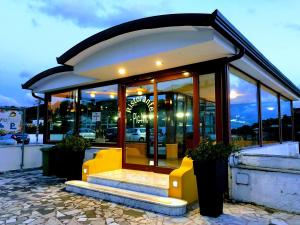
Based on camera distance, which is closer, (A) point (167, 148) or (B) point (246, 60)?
(B) point (246, 60)

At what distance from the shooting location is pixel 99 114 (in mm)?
8062

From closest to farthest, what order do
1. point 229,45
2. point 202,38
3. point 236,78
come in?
point 202,38
point 229,45
point 236,78

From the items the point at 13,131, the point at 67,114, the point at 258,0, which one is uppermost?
the point at 258,0

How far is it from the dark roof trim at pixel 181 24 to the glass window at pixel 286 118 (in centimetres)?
519

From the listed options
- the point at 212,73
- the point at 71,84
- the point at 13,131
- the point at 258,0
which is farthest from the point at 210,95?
the point at 258,0

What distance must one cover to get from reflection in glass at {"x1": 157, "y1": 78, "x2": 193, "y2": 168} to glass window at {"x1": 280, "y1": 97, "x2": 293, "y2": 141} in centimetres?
648

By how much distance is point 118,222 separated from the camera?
390cm

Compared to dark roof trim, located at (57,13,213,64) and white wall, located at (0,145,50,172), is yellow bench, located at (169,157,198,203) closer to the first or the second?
dark roof trim, located at (57,13,213,64)

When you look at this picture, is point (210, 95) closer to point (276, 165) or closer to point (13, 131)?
point (276, 165)

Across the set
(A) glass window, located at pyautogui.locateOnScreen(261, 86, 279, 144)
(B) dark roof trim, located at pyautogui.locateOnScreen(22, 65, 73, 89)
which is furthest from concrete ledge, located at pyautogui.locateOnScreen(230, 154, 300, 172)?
(B) dark roof trim, located at pyautogui.locateOnScreen(22, 65, 73, 89)

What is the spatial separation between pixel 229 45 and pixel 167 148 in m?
2.86

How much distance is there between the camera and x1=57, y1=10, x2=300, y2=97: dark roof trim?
14.0 ft

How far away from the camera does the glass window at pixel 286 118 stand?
36.0 ft

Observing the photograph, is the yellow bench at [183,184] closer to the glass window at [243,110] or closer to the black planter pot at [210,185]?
the black planter pot at [210,185]
